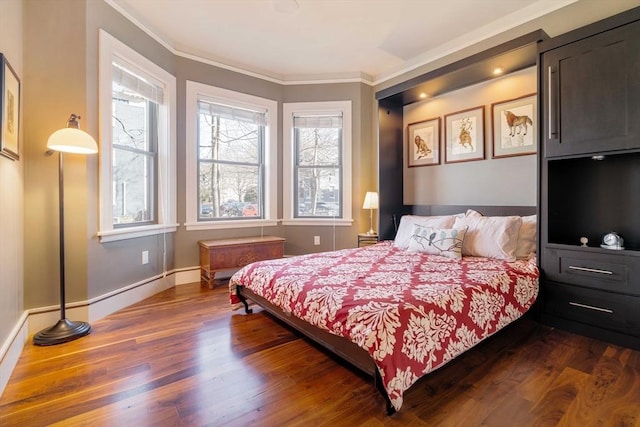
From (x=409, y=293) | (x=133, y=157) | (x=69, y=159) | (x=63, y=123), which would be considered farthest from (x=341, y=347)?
(x=133, y=157)

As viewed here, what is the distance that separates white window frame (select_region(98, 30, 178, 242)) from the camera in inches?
105

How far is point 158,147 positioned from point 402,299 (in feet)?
10.1

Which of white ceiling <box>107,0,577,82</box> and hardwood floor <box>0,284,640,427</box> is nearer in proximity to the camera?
hardwood floor <box>0,284,640,427</box>

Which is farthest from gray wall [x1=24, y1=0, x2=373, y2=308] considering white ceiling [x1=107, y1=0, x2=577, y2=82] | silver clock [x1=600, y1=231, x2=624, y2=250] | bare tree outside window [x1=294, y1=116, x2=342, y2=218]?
silver clock [x1=600, y1=231, x2=624, y2=250]

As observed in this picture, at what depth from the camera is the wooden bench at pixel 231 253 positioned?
3.58m

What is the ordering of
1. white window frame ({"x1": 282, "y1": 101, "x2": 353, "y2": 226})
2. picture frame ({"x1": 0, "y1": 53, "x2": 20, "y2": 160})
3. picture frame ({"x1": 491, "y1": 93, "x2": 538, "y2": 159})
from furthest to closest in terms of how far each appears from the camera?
white window frame ({"x1": 282, "y1": 101, "x2": 353, "y2": 226}), picture frame ({"x1": 491, "y1": 93, "x2": 538, "y2": 159}), picture frame ({"x1": 0, "y1": 53, "x2": 20, "y2": 160})

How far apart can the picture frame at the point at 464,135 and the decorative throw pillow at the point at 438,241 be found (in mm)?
1022

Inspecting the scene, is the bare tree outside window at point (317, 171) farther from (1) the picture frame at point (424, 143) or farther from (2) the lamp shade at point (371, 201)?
(1) the picture frame at point (424, 143)

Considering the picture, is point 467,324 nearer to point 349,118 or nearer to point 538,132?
point 538,132

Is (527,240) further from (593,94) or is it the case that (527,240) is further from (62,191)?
(62,191)

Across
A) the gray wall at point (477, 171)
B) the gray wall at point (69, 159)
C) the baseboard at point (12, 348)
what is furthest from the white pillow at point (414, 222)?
the baseboard at point (12, 348)

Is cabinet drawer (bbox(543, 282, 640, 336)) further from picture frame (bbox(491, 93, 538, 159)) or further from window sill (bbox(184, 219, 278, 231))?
window sill (bbox(184, 219, 278, 231))

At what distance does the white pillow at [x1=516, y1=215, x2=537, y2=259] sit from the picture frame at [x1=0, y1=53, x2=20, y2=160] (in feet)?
12.1

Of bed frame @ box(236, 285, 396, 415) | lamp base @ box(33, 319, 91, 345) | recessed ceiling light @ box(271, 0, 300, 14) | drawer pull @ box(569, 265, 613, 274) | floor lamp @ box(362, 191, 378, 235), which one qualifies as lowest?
lamp base @ box(33, 319, 91, 345)
